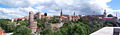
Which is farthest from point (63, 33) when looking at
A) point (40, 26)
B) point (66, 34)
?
point (40, 26)

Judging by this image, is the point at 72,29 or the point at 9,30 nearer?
the point at 72,29

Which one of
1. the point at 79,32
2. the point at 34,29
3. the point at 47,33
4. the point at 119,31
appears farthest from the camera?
the point at 34,29

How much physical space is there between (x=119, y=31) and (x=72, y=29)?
14698 mm

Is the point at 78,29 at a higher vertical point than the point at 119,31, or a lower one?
lower

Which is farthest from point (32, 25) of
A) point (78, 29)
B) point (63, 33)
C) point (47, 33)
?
point (78, 29)

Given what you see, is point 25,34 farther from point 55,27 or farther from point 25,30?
point 55,27

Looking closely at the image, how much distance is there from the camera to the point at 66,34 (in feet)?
67.9

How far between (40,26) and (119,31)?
40700 mm

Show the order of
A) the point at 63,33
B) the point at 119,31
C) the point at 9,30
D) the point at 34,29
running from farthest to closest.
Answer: the point at 9,30 < the point at 34,29 < the point at 63,33 < the point at 119,31

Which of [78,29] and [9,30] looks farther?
[9,30]

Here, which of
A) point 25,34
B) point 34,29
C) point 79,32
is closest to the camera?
point 79,32

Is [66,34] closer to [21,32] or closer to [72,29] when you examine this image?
[72,29]

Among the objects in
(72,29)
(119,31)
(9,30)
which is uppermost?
(119,31)

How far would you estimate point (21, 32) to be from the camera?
905 inches
